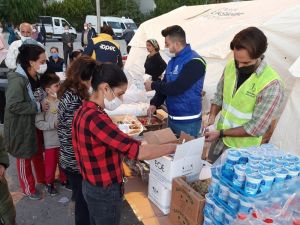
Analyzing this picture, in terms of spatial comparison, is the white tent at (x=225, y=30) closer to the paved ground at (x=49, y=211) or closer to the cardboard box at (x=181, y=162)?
the paved ground at (x=49, y=211)

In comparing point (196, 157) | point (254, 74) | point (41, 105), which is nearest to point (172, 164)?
point (196, 157)

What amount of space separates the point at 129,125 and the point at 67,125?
0.86 m

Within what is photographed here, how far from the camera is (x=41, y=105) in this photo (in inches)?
137

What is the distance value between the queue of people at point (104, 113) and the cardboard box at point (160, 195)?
0.40 m

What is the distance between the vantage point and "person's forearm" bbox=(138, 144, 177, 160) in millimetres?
1845

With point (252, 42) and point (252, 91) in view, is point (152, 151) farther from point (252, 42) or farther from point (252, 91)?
point (252, 42)

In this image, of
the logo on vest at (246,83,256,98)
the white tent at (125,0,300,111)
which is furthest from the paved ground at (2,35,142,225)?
the white tent at (125,0,300,111)

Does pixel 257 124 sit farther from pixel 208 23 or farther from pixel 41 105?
pixel 208 23

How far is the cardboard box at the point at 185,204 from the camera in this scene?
6.60ft

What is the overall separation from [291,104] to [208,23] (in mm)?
3739

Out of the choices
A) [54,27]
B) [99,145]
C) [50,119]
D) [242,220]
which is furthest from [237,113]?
[54,27]

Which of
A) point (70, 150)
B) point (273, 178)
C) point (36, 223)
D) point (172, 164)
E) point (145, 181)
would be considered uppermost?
point (273, 178)

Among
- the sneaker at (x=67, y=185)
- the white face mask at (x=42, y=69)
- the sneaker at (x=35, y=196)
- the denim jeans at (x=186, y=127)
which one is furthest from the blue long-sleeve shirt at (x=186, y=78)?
the sneaker at (x=35, y=196)

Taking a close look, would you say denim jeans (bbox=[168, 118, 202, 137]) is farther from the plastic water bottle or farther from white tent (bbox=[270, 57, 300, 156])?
the plastic water bottle
